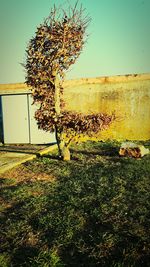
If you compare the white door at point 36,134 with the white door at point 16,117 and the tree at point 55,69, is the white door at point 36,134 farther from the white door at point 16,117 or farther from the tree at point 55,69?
the tree at point 55,69

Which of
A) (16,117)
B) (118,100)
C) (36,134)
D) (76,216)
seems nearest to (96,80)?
(118,100)

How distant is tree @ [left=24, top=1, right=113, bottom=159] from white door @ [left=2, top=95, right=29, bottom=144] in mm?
4826

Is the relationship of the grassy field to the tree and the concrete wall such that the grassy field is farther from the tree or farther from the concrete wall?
the concrete wall

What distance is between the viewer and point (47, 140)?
1364 centimetres

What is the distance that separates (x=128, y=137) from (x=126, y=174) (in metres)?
6.22

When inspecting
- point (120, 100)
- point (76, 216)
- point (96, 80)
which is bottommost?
point (76, 216)

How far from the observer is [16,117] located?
13570mm

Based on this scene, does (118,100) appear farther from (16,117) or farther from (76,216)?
(76,216)

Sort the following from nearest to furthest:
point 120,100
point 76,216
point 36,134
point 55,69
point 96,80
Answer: point 76,216
point 55,69
point 120,100
point 96,80
point 36,134

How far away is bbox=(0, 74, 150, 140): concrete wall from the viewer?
1264 cm

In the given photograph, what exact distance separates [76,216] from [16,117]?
31.6ft

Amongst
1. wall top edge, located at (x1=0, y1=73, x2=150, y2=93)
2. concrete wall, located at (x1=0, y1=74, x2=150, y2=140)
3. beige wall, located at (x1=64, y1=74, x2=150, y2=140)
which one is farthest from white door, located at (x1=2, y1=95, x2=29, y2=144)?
beige wall, located at (x1=64, y1=74, x2=150, y2=140)

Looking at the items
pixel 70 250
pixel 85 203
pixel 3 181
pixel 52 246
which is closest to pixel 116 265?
pixel 70 250

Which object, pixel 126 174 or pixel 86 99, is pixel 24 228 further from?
pixel 86 99
